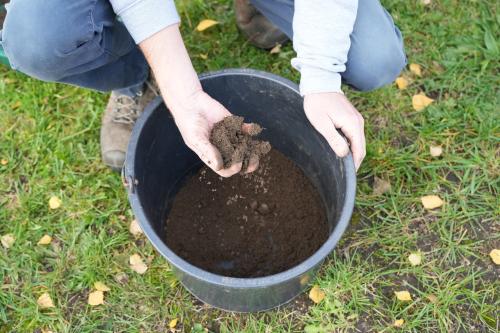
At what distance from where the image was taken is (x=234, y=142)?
149cm

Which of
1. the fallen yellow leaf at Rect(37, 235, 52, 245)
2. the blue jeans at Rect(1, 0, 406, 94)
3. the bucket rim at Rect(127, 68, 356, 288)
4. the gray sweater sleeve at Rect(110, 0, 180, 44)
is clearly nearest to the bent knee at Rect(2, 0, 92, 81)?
the blue jeans at Rect(1, 0, 406, 94)

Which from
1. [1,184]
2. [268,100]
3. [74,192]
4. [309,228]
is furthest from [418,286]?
[1,184]

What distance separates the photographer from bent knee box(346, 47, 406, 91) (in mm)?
1684

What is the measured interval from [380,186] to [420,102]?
438mm

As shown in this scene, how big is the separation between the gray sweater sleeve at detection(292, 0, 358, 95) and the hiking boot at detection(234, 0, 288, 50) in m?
0.72

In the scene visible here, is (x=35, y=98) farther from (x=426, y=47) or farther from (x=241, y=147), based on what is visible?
(x=426, y=47)

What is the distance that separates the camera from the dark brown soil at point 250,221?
1.83m

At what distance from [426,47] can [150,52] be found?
1.37 metres

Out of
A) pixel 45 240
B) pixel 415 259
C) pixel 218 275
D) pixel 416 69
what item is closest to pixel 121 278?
pixel 45 240

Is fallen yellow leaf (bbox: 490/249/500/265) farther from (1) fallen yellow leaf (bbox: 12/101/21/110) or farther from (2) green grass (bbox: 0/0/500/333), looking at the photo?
(1) fallen yellow leaf (bbox: 12/101/21/110)

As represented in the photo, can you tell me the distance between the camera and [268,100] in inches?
69.6

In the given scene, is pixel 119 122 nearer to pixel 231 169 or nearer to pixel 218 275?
pixel 231 169

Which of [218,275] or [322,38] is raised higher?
[322,38]

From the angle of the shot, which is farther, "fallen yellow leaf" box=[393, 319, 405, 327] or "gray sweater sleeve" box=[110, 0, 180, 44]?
"fallen yellow leaf" box=[393, 319, 405, 327]
